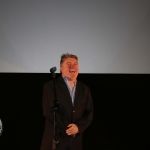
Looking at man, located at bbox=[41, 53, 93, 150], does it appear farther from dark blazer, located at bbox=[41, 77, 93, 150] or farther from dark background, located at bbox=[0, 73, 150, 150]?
dark background, located at bbox=[0, 73, 150, 150]

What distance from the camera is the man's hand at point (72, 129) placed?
7.29 ft

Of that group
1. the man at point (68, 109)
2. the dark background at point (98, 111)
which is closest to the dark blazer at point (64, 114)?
the man at point (68, 109)

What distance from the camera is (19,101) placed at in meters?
2.89

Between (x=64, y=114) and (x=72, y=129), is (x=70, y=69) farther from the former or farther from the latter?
(x=72, y=129)

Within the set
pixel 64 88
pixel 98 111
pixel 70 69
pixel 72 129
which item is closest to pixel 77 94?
pixel 64 88

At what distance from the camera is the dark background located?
288cm

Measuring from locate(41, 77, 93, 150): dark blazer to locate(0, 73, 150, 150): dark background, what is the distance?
20.4 inches

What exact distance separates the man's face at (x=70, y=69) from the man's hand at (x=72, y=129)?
46cm

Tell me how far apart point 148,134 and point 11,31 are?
6.61 feet

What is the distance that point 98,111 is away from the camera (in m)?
2.98

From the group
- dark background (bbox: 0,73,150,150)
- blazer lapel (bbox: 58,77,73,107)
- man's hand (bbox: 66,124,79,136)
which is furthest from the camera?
dark background (bbox: 0,73,150,150)

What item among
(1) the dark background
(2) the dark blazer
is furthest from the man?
(1) the dark background

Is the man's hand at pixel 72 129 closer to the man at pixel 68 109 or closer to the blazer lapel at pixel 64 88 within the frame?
the man at pixel 68 109

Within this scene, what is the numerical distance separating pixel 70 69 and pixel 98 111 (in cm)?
78
